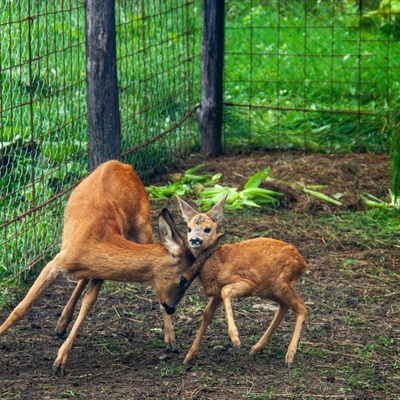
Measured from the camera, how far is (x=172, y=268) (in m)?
5.45

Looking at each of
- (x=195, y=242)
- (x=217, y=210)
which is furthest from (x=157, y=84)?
(x=195, y=242)

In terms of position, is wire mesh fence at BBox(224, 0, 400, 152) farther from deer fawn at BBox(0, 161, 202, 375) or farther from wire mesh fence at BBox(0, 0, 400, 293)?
deer fawn at BBox(0, 161, 202, 375)

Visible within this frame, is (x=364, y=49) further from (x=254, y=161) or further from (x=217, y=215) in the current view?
(x=217, y=215)

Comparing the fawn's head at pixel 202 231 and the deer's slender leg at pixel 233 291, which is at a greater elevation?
the fawn's head at pixel 202 231

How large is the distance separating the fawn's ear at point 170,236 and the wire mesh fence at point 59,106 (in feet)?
4.39

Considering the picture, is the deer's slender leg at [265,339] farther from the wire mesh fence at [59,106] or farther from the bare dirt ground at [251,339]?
the wire mesh fence at [59,106]

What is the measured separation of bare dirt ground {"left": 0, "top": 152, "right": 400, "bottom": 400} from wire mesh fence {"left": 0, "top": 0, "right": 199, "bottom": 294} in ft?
2.04

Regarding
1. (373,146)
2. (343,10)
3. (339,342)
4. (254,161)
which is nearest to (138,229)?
(339,342)

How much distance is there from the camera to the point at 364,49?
11.8m

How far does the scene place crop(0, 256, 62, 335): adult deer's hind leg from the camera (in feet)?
17.7

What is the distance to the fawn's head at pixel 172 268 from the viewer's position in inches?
213

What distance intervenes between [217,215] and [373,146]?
176 inches

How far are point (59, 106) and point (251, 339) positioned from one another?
11.9 ft

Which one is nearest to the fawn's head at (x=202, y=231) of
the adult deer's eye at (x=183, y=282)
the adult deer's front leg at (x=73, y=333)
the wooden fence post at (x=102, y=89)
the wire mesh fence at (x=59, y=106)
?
the adult deer's eye at (x=183, y=282)
